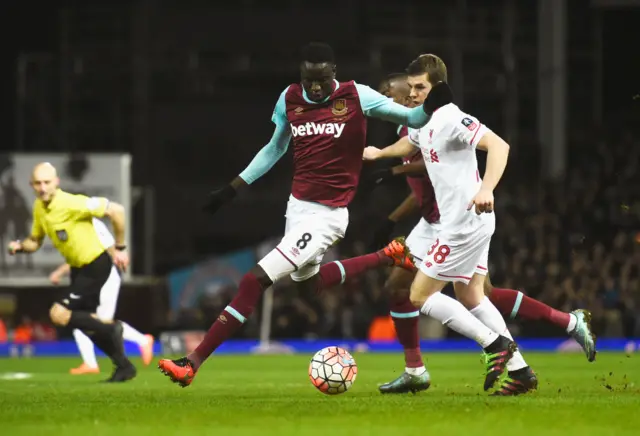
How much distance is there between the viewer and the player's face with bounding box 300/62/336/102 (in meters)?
8.26

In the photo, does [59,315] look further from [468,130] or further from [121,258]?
[468,130]

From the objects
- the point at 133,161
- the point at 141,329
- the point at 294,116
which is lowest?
the point at 141,329

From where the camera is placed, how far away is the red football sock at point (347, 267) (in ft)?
30.0

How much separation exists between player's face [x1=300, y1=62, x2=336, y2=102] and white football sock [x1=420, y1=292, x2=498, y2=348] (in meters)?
1.54

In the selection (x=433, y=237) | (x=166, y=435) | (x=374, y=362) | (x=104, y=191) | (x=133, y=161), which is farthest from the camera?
(x=133, y=161)

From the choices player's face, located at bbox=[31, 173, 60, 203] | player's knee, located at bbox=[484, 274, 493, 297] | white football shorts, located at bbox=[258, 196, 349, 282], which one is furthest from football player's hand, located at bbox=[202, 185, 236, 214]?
player's face, located at bbox=[31, 173, 60, 203]

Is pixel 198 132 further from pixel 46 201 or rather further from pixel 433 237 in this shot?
pixel 433 237

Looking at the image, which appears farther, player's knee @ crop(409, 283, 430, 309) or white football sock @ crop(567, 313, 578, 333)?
white football sock @ crop(567, 313, 578, 333)

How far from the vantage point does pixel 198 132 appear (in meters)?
27.6

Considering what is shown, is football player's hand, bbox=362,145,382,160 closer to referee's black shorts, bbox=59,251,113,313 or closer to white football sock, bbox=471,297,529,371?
white football sock, bbox=471,297,529,371

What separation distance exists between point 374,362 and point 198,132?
44.8 feet

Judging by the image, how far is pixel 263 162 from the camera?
28.9ft

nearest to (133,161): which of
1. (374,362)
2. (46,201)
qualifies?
(374,362)

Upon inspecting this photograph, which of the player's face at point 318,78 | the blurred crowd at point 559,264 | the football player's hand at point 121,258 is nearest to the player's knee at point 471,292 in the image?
the player's face at point 318,78
